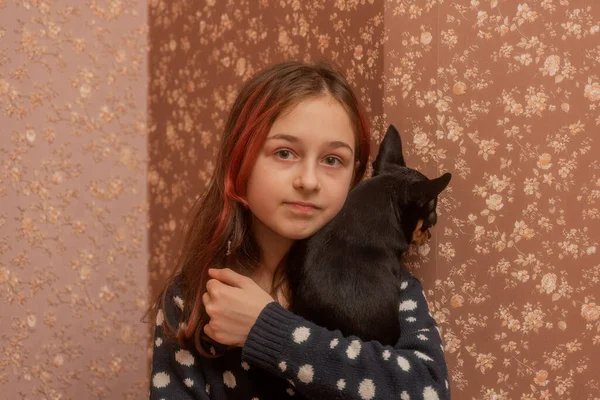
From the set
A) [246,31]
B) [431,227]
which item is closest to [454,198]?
[431,227]

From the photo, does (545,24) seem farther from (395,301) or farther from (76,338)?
(76,338)

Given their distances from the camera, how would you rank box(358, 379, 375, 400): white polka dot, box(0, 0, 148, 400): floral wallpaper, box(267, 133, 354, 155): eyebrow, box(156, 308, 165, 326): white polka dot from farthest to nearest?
box(0, 0, 148, 400): floral wallpaper < box(156, 308, 165, 326): white polka dot < box(267, 133, 354, 155): eyebrow < box(358, 379, 375, 400): white polka dot

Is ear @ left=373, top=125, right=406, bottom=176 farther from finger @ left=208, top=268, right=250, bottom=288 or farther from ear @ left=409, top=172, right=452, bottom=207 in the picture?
finger @ left=208, top=268, right=250, bottom=288

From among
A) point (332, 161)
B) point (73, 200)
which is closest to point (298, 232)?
point (332, 161)

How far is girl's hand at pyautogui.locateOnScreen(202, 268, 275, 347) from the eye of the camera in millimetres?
1146

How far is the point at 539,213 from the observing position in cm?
125

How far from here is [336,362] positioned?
1.07m

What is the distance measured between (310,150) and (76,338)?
1.18 metres

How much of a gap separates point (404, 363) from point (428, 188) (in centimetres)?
32

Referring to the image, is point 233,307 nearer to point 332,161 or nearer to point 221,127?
point 332,161

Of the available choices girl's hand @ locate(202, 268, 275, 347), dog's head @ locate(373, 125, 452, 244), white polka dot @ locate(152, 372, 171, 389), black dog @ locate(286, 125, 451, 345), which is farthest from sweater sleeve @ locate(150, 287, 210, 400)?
dog's head @ locate(373, 125, 452, 244)

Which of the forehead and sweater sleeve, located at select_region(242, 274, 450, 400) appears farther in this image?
the forehead

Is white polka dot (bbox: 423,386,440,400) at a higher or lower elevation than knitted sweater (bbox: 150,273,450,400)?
lower

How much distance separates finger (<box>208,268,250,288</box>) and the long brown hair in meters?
0.06
